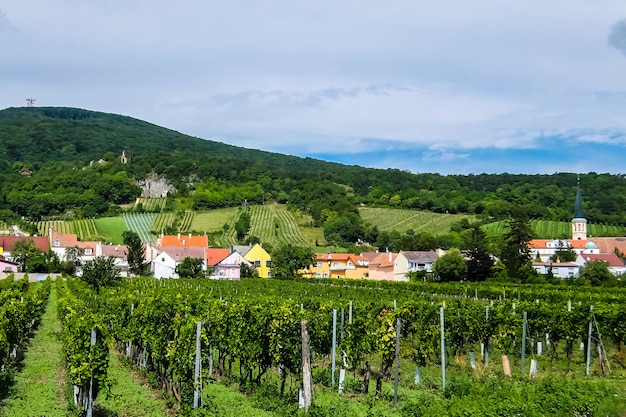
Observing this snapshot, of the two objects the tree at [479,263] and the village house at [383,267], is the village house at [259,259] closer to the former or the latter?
the village house at [383,267]

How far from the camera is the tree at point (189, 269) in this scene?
77500mm

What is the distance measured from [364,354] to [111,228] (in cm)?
11092

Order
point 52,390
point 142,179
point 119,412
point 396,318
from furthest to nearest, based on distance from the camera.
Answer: point 142,179
point 396,318
point 52,390
point 119,412

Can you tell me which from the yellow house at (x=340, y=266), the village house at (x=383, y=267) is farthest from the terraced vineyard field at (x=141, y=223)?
the village house at (x=383, y=267)

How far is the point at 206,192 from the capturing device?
5694 inches

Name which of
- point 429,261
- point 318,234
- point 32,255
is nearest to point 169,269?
point 32,255

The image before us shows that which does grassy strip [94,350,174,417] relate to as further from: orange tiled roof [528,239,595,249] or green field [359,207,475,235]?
green field [359,207,475,235]

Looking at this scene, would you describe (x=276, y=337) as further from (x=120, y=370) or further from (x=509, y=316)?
(x=509, y=316)

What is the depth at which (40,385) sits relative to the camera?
1551cm

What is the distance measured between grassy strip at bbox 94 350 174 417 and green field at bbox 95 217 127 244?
9892cm

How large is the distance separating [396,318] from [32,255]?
6849 cm

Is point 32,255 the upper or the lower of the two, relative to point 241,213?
lower

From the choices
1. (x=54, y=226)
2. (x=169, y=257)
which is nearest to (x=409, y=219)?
(x=169, y=257)

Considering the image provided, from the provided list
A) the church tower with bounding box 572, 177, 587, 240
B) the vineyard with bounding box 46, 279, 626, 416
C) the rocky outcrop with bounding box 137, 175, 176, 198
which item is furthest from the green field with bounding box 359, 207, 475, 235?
the vineyard with bounding box 46, 279, 626, 416
